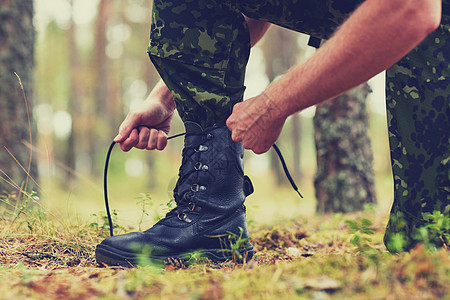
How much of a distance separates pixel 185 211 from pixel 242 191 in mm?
285

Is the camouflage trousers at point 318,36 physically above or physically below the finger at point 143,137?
above

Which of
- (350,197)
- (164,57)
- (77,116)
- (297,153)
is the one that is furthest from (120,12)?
(164,57)

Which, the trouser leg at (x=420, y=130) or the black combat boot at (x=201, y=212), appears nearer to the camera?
the trouser leg at (x=420, y=130)

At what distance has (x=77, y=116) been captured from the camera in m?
14.6

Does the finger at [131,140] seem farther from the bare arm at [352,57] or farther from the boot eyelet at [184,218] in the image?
the bare arm at [352,57]

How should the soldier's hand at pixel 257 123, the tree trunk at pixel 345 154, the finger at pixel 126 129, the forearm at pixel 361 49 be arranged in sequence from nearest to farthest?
the forearm at pixel 361 49 → the soldier's hand at pixel 257 123 → the finger at pixel 126 129 → the tree trunk at pixel 345 154

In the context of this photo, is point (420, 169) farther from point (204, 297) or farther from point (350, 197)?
point (350, 197)

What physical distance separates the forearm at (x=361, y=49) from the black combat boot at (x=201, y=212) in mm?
498

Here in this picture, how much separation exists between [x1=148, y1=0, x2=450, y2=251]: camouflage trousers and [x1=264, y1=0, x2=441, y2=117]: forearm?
16.5 inches

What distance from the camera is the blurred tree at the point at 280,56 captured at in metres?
10.4

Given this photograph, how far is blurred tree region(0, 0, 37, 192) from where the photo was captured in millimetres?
3281

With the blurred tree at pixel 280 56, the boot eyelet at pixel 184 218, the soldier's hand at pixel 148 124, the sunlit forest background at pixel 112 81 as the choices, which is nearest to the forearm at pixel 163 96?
the soldier's hand at pixel 148 124

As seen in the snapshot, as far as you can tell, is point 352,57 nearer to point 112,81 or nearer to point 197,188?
point 197,188

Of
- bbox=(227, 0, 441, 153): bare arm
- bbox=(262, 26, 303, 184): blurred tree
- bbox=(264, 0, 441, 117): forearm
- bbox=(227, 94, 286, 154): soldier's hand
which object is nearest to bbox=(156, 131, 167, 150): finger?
bbox=(227, 94, 286, 154): soldier's hand
